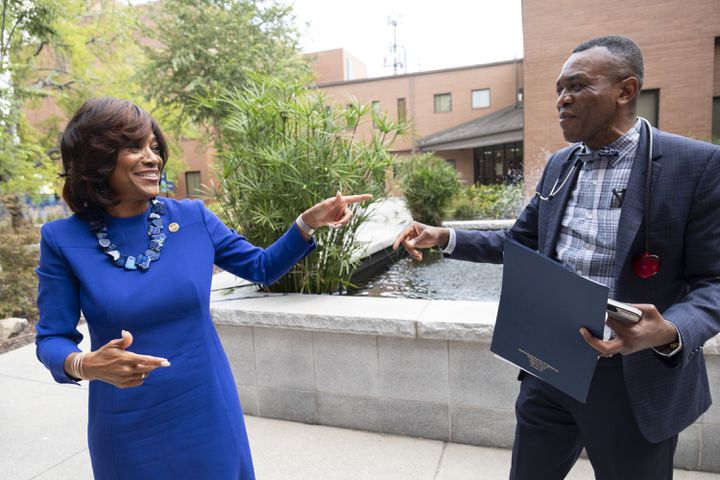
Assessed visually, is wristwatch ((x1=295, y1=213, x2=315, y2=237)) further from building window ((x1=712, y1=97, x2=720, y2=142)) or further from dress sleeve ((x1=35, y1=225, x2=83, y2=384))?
building window ((x1=712, y1=97, x2=720, y2=142))

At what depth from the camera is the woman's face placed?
1547 mm

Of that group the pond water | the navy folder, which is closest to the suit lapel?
the navy folder

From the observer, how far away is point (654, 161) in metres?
1.44

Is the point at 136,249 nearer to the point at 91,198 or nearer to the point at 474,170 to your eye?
the point at 91,198

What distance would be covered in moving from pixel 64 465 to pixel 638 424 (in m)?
3.20

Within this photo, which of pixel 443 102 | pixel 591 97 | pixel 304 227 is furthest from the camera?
pixel 443 102

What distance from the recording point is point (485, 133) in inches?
858

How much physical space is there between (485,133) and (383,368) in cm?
2028

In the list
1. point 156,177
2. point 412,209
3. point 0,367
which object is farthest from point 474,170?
point 156,177

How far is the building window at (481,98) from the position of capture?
87.7 feet

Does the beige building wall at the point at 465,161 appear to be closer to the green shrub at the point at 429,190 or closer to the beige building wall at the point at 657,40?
the beige building wall at the point at 657,40

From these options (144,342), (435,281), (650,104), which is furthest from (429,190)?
(144,342)

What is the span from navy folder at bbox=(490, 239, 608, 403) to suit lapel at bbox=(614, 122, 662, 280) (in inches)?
10.7

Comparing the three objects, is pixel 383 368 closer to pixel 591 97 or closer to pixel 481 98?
pixel 591 97
